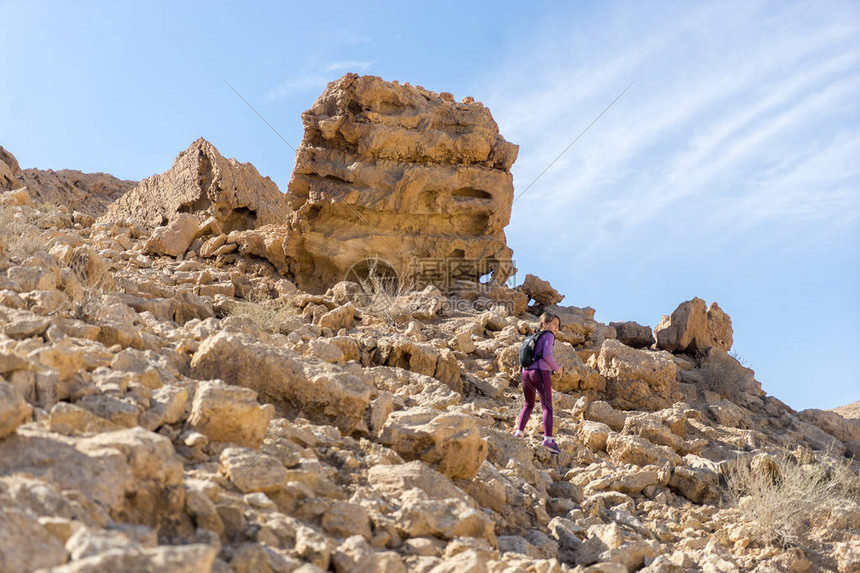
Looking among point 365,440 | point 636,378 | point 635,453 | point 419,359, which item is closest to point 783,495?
point 635,453

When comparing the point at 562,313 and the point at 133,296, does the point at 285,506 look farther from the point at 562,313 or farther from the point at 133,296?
the point at 562,313

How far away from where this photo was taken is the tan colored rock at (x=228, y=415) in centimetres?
374

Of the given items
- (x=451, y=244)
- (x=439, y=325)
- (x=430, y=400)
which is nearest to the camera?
→ (x=430, y=400)

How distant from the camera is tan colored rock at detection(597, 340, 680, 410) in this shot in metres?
8.74

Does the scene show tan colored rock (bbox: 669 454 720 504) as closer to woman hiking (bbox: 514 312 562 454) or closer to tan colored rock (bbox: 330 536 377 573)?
woman hiking (bbox: 514 312 562 454)

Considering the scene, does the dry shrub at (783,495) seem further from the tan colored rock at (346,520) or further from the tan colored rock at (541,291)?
the tan colored rock at (541,291)

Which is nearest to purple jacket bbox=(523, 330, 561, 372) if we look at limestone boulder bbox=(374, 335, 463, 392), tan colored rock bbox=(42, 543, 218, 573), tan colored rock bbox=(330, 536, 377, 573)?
limestone boulder bbox=(374, 335, 463, 392)

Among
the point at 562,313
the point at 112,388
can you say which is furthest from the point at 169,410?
the point at 562,313

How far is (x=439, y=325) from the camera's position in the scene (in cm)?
974

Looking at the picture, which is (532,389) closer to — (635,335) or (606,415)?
(606,415)

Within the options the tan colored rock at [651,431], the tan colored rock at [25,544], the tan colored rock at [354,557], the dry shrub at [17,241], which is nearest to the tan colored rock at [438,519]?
the tan colored rock at [354,557]

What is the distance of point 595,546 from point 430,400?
6.72 ft

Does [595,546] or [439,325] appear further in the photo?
[439,325]

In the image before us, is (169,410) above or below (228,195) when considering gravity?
below
